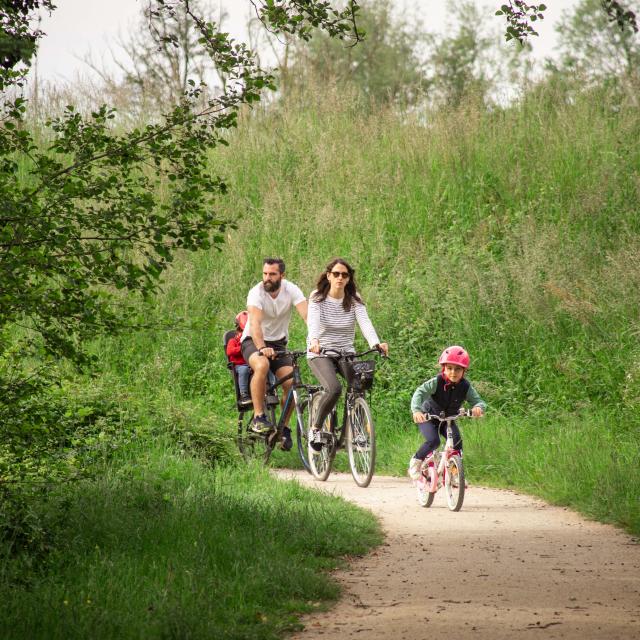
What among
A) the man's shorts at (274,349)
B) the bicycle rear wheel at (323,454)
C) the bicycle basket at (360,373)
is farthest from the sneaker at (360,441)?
the man's shorts at (274,349)

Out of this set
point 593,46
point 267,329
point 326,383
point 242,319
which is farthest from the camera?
point 593,46

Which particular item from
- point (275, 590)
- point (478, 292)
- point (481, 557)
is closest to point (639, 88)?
point (478, 292)

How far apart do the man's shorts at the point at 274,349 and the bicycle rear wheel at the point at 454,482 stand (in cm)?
343

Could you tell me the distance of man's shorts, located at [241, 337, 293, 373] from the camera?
12484mm

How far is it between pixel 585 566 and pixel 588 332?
296 inches

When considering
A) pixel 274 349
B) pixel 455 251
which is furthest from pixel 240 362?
pixel 455 251

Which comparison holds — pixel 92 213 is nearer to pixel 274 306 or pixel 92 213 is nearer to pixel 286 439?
pixel 274 306

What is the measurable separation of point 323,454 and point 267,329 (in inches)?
63.9

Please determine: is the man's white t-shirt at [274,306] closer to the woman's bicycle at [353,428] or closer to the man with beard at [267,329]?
the man with beard at [267,329]

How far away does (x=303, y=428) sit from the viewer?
41.1 feet

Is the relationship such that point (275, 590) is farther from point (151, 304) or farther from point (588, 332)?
point (588, 332)

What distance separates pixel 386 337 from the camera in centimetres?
1588

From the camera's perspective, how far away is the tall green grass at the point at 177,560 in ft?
16.9

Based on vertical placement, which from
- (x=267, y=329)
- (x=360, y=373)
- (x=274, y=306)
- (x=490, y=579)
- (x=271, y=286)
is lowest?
(x=490, y=579)
